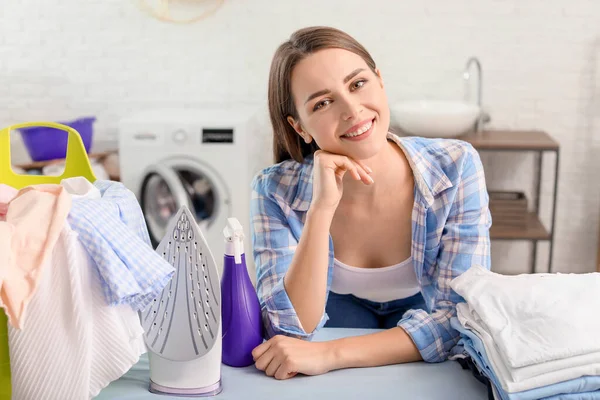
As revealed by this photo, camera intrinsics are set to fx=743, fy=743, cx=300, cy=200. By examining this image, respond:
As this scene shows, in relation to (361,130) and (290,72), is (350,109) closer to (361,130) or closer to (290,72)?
(361,130)

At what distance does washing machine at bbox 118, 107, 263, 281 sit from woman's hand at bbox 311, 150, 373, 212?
213 centimetres

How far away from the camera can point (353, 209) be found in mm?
1842

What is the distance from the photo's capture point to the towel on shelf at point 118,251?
1.12 m

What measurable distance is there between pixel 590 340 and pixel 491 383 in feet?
0.57

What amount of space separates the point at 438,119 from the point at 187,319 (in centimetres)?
254

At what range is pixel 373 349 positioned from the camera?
1377mm

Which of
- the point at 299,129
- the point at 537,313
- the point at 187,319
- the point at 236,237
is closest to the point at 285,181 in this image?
the point at 299,129

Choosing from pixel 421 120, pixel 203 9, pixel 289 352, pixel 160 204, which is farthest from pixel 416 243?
pixel 203 9

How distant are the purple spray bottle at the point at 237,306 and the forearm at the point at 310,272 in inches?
7.5

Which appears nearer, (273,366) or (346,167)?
(273,366)

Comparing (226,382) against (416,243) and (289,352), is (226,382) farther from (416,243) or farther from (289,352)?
(416,243)

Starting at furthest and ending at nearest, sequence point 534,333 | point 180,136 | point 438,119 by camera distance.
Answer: point 180,136
point 438,119
point 534,333

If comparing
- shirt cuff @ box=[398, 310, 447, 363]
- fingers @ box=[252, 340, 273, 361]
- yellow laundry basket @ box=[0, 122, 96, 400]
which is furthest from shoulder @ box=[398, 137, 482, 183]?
yellow laundry basket @ box=[0, 122, 96, 400]

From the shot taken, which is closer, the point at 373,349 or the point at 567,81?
the point at 373,349
